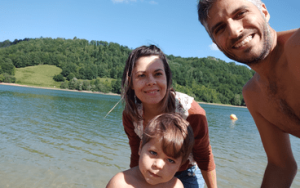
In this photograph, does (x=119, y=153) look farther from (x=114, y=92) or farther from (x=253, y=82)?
(x=114, y=92)

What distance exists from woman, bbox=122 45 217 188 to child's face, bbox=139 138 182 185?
1.47ft

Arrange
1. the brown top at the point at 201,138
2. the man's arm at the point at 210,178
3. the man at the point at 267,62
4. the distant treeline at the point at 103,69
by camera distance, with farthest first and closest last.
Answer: the distant treeline at the point at 103,69 → the man's arm at the point at 210,178 → the brown top at the point at 201,138 → the man at the point at 267,62

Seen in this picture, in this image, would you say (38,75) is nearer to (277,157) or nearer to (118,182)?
(118,182)

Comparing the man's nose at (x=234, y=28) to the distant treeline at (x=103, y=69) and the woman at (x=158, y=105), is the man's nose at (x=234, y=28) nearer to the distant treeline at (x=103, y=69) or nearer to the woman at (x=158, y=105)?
the woman at (x=158, y=105)

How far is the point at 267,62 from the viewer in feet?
6.22

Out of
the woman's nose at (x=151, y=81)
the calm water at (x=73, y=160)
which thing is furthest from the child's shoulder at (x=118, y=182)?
the calm water at (x=73, y=160)

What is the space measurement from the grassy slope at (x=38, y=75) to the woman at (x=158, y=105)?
A: 87478 millimetres

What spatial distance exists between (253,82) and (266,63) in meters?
0.36

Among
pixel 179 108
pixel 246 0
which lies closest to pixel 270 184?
pixel 179 108

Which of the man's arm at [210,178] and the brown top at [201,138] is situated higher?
the brown top at [201,138]

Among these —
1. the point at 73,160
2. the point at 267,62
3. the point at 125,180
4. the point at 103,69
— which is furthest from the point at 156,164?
the point at 103,69

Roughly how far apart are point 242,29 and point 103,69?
102451 millimetres

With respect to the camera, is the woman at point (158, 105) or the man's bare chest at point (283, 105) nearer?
the man's bare chest at point (283, 105)

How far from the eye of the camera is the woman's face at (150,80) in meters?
2.46
